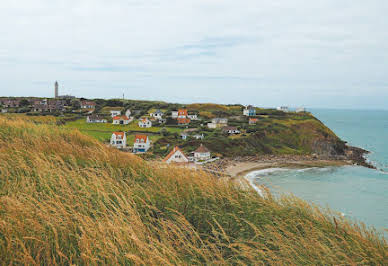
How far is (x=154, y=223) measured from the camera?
191 inches

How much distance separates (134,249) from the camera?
3.17m

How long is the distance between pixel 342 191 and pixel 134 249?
47.3m

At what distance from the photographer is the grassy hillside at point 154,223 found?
127 inches

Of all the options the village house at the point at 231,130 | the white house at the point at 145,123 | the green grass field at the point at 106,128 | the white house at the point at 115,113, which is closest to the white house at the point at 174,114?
the white house at the point at 145,123

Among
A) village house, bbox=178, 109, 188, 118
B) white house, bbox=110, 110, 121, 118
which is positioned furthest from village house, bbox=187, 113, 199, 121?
white house, bbox=110, 110, 121, 118

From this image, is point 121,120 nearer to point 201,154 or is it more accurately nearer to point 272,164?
point 201,154

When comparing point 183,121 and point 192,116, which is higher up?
point 192,116

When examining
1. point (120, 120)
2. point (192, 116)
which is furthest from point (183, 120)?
point (120, 120)

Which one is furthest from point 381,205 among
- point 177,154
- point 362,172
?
point 177,154

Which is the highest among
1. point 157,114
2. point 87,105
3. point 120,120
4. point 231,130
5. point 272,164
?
point 87,105

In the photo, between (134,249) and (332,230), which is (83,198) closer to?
(134,249)

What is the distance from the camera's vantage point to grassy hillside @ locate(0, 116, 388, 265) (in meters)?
3.24

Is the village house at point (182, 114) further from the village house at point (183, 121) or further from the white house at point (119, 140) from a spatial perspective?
the white house at point (119, 140)

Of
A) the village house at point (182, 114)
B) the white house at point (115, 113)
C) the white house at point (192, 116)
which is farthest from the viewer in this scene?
the white house at point (115, 113)
